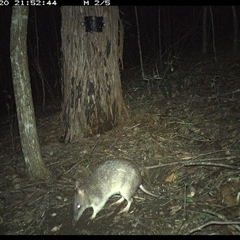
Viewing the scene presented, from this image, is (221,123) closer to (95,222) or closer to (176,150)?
(176,150)

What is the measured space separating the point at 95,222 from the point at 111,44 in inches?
151

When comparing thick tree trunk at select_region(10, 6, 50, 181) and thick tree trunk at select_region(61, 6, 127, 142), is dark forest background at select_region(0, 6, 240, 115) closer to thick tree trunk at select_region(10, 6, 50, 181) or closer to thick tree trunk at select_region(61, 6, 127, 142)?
thick tree trunk at select_region(61, 6, 127, 142)

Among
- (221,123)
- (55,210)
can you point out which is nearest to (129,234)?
(55,210)

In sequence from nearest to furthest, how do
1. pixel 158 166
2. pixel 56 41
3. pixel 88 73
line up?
1. pixel 158 166
2. pixel 88 73
3. pixel 56 41

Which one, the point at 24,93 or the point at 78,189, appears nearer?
the point at 78,189

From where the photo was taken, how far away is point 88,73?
607 cm

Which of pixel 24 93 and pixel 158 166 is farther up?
pixel 24 93

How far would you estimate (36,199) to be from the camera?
4.66 m

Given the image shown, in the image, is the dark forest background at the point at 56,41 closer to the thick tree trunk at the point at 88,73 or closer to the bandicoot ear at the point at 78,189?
the thick tree trunk at the point at 88,73

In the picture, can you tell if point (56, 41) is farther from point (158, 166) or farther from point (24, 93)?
point (158, 166)

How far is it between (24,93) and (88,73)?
1734 mm

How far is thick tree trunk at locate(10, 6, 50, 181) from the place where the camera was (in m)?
4.49

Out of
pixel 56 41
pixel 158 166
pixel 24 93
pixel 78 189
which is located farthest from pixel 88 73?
pixel 56 41

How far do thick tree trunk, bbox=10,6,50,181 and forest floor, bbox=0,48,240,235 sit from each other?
354 millimetres
